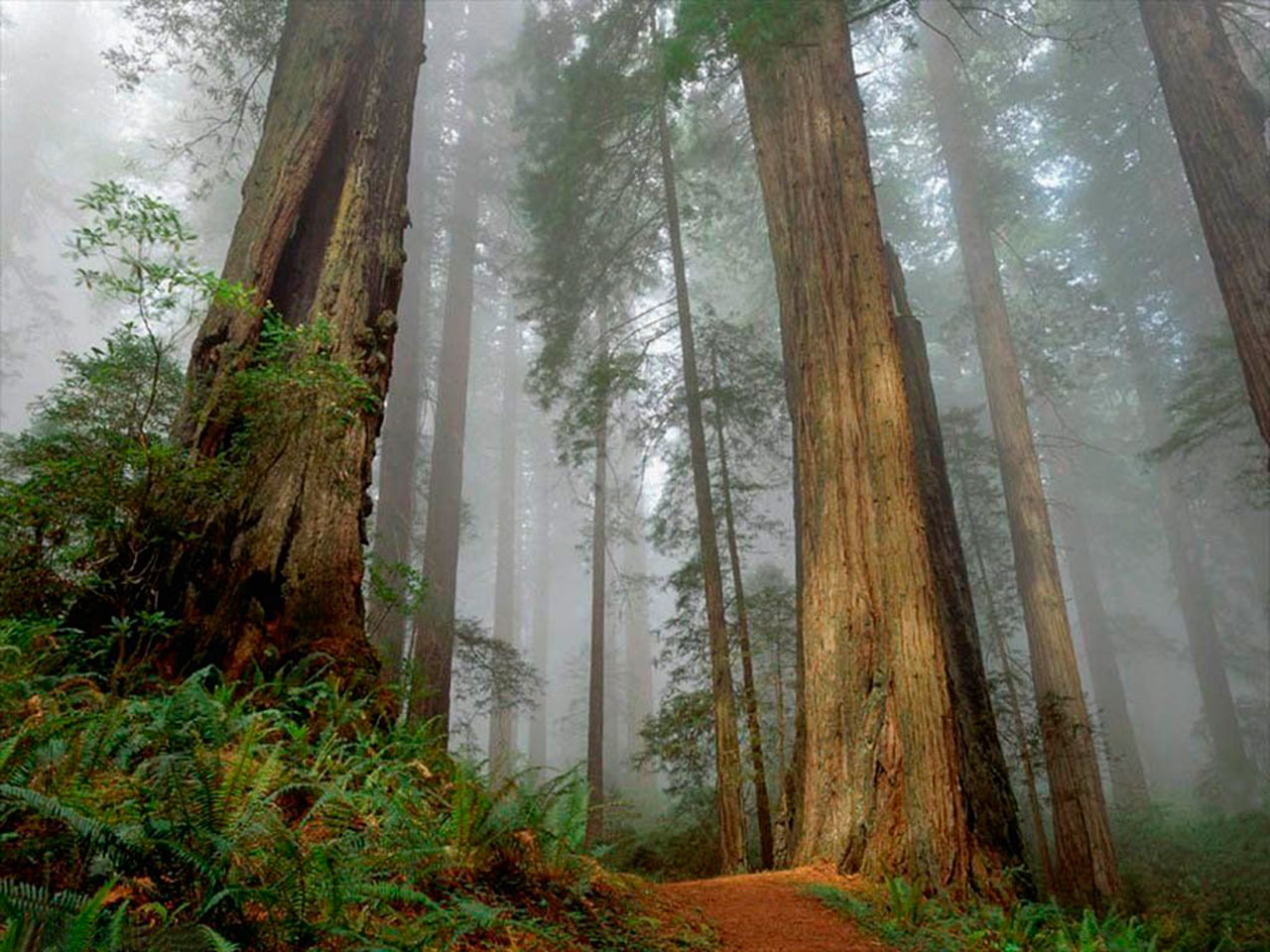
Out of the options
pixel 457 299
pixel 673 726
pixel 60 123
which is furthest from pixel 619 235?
pixel 60 123

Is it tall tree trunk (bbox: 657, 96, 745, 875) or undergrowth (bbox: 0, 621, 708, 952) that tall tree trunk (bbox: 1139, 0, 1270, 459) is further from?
undergrowth (bbox: 0, 621, 708, 952)

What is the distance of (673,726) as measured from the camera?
8727 mm

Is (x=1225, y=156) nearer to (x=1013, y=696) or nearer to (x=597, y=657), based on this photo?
(x=1013, y=696)

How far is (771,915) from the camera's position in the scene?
3.17m

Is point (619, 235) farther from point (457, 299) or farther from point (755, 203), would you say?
point (755, 203)

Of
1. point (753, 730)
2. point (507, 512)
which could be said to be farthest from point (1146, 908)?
point (507, 512)

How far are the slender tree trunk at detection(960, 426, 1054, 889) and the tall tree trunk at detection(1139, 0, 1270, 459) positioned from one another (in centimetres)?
511

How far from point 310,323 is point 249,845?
3.85 m

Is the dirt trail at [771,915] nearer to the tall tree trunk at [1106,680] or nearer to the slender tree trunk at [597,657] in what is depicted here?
the slender tree trunk at [597,657]

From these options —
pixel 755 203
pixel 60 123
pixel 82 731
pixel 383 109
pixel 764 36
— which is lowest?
pixel 82 731

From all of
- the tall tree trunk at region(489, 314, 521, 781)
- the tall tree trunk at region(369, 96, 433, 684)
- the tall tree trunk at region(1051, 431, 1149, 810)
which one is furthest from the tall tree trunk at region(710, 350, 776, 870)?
the tall tree trunk at region(489, 314, 521, 781)

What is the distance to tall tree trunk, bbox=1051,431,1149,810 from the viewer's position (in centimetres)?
1831

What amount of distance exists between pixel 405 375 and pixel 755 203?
8.82 metres

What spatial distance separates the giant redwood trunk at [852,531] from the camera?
13.6ft
